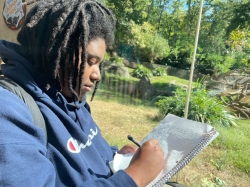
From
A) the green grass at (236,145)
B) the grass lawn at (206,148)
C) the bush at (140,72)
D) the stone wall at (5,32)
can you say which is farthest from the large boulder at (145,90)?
the stone wall at (5,32)

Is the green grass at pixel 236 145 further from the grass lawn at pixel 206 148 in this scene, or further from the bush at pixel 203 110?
the bush at pixel 203 110

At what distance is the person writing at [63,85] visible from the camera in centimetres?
76

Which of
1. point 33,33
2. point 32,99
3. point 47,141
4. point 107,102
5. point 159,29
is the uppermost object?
point 159,29

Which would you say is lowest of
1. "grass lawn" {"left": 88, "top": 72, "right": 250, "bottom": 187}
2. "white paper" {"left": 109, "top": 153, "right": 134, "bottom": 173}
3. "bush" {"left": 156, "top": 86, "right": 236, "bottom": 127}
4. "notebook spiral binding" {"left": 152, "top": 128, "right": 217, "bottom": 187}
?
"grass lawn" {"left": 88, "top": 72, "right": 250, "bottom": 187}

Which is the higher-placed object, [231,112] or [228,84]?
[228,84]

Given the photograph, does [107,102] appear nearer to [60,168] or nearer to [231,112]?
[231,112]

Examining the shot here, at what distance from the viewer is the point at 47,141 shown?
0.83 m

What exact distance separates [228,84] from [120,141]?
3.97 m

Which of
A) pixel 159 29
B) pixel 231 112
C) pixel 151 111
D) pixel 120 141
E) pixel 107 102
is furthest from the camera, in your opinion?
pixel 159 29

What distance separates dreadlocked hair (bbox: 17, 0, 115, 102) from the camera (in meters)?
0.89

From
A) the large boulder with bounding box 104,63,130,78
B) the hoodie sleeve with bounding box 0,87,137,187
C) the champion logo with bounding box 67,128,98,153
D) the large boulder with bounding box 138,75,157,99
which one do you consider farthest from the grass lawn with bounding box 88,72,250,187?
the large boulder with bounding box 104,63,130,78

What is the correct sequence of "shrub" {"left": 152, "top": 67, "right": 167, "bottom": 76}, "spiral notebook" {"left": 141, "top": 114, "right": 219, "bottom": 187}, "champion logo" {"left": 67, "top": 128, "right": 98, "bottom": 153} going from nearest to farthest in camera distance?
"champion logo" {"left": 67, "top": 128, "right": 98, "bottom": 153}, "spiral notebook" {"left": 141, "top": 114, "right": 219, "bottom": 187}, "shrub" {"left": 152, "top": 67, "right": 167, "bottom": 76}

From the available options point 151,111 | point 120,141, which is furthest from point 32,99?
point 151,111

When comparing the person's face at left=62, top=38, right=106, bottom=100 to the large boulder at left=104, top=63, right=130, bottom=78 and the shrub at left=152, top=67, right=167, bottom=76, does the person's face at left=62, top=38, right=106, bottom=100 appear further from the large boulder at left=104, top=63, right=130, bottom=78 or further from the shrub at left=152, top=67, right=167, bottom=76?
the shrub at left=152, top=67, right=167, bottom=76
